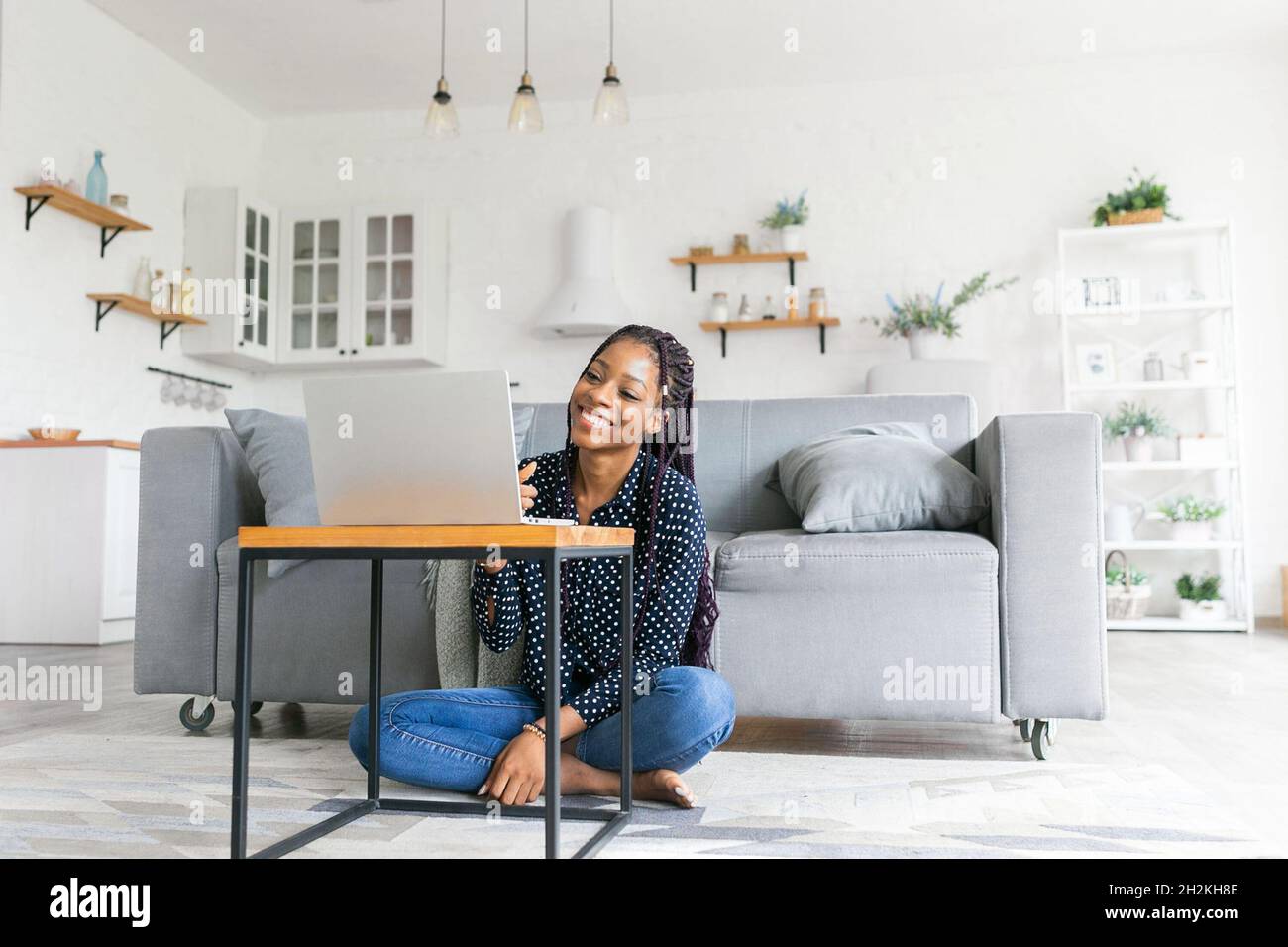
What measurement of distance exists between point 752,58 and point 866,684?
396cm

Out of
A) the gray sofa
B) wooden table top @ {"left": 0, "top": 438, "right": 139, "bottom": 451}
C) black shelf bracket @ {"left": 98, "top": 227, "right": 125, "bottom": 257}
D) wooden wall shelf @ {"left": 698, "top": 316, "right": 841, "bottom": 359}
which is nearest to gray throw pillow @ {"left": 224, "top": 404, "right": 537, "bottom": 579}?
the gray sofa

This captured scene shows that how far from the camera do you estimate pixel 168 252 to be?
529 cm

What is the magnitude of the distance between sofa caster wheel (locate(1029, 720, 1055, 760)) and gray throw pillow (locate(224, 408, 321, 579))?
149cm

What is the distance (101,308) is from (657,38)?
2.73 m

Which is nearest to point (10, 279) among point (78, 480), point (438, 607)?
point (78, 480)

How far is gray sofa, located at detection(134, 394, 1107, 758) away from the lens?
82.3 inches

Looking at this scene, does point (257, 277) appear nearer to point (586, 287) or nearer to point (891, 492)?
point (586, 287)

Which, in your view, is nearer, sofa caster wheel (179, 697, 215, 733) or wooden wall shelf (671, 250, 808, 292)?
sofa caster wheel (179, 697, 215, 733)

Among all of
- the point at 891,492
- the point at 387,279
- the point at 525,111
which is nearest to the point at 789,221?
the point at 525,111

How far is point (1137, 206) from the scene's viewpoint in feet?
16.5

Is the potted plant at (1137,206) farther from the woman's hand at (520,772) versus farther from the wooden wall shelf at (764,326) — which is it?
the woman's hand at (520,772)

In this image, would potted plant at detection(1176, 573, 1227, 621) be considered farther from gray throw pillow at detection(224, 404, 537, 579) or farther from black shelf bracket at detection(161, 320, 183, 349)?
black shelf bracket at detection(161, 320, 183, 349)

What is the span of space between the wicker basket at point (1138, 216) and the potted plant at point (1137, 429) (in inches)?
32.4
